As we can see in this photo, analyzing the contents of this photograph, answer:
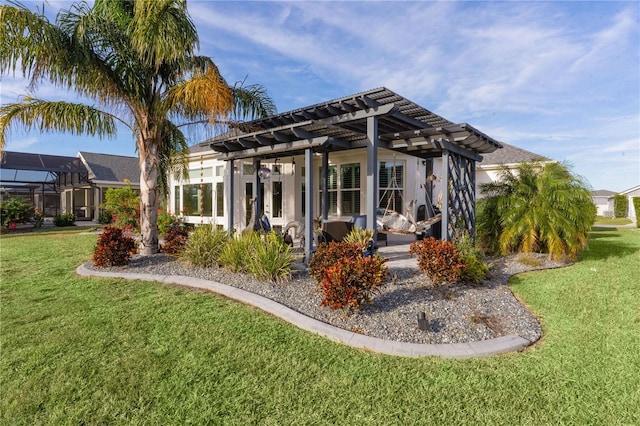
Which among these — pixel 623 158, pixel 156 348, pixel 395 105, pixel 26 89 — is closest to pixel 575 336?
pixel 395 105

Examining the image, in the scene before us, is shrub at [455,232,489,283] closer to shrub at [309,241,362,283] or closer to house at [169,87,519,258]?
house at [169,87,519,258]

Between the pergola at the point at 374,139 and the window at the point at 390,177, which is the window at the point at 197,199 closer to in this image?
the pergola at the point at 374,139

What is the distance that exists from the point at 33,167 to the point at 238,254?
917 inches

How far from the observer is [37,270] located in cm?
740

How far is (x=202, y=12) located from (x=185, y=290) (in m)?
7.26

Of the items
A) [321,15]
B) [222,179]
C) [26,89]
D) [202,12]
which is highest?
[321,15]

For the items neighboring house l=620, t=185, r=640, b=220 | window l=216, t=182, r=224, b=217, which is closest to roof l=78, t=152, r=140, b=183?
window l=216, t=182, r=224, b=217

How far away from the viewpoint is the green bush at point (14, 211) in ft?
52.4

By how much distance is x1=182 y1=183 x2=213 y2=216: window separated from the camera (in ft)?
45.5

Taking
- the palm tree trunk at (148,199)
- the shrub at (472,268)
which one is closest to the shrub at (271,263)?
the shrub at (472,268)

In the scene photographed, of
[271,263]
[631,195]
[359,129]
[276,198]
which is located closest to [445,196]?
[359,129]

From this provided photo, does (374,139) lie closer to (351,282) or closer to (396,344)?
(351,282)

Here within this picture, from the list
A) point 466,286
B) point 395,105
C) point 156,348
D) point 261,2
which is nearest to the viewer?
point 156,348

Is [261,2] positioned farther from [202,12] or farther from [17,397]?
[17,397]
